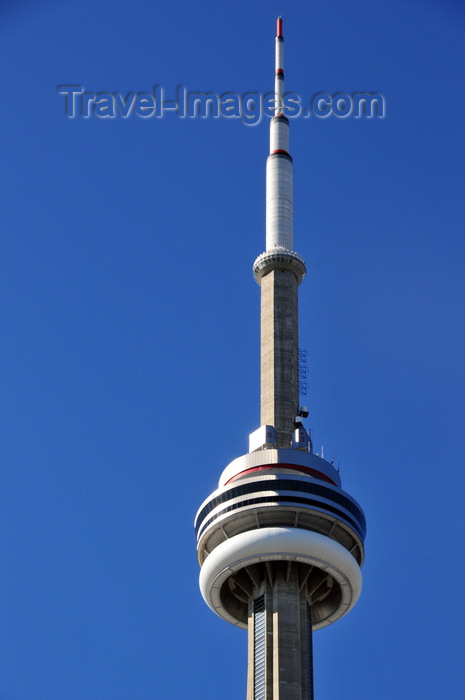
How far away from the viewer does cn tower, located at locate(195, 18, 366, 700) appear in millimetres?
98062

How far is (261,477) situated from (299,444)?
7.98m

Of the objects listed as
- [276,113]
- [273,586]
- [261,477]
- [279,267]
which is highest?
[276,113]

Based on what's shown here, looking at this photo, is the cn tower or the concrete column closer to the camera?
the cn tower

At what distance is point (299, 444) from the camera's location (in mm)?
107562

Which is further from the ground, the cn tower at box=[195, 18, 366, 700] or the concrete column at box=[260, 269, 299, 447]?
the concrete column at box=[260, 269, 299, 447]

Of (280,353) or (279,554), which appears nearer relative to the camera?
(279,554)

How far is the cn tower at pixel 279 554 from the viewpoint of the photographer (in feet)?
322

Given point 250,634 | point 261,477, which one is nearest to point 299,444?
point 261,477

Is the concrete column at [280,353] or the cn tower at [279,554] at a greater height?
the concrete column at [280,353]

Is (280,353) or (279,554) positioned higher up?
(280,353)

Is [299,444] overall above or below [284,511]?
above

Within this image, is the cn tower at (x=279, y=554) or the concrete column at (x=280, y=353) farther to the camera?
the concrete column at (x=280, y=353)

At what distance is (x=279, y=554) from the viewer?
3873 inches

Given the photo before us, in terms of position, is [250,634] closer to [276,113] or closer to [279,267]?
[279,267]
